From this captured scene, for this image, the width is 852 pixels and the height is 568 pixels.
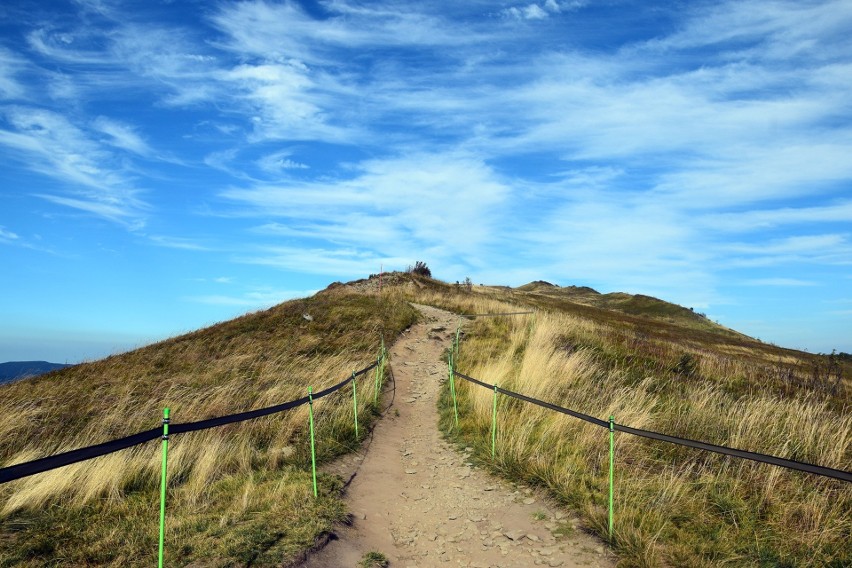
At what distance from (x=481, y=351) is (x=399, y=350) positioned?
3727mm

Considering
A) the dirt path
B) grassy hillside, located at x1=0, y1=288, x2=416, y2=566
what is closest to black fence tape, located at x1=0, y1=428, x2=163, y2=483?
grassy hillside, located at x1=0, y1=288, x2=416, y2=566

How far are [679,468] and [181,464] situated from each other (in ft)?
24.4

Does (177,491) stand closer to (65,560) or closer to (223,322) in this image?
(65,560)

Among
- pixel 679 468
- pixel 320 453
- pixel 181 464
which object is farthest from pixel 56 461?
pixel 679 468

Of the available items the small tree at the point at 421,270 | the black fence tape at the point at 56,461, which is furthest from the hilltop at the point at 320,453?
the small tree at the point at 421,270

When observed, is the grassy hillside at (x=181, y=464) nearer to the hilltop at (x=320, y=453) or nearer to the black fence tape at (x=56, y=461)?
the hilltop at (x=320, y=453)

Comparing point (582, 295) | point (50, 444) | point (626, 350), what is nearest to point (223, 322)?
point (50, 444)

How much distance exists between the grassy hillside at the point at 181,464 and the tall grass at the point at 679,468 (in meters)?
3.11

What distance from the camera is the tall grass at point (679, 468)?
5.63m

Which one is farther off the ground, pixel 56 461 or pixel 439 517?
pixel 56 461

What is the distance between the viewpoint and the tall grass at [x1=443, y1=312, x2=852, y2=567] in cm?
563

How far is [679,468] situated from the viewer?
7582 millimetres

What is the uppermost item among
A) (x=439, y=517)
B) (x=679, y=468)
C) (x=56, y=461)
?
(x=56, y=461)

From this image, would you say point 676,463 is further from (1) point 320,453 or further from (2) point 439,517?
(1) point 320,453
